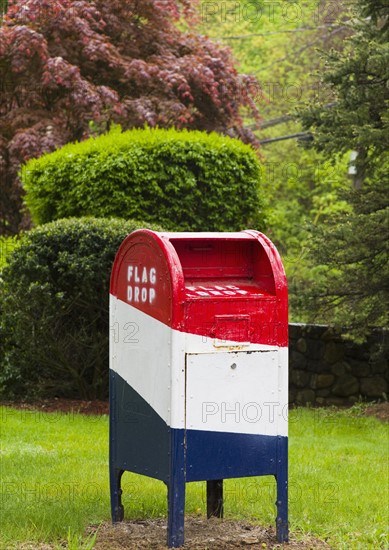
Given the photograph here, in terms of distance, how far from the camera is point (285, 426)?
453 centimetres

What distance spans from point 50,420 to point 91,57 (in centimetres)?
704

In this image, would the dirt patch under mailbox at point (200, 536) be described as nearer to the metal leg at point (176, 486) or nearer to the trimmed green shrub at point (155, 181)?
the metal leg at point (176, 486)

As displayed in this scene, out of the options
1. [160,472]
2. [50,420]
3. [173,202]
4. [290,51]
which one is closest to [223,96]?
[173,202]

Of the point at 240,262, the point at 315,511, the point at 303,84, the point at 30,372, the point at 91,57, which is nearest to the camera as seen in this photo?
the point at 240,262

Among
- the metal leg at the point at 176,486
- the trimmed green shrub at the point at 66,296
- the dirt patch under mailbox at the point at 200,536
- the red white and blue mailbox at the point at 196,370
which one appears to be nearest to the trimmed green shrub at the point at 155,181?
the trimmed green shrub at the point at 66,296

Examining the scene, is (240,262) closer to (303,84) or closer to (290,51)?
(303,84)

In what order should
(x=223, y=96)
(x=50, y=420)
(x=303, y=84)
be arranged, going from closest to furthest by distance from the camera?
1. (x=50, y=420)
2. (x=223, y=96)
3. (x=303, y=84)

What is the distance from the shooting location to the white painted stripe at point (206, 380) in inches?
168

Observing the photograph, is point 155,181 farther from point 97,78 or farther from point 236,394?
point 236,394

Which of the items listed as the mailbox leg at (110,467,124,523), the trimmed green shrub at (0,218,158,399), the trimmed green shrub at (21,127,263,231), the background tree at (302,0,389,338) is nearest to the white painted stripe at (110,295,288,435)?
the mailbox leg at (110,467,124,523)

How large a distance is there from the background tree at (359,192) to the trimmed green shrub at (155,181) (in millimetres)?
1189

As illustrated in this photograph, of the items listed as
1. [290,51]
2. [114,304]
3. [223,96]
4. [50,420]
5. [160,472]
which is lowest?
[50,420]

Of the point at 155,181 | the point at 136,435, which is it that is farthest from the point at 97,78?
the point at 136,435

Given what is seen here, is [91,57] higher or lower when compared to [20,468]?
higher
